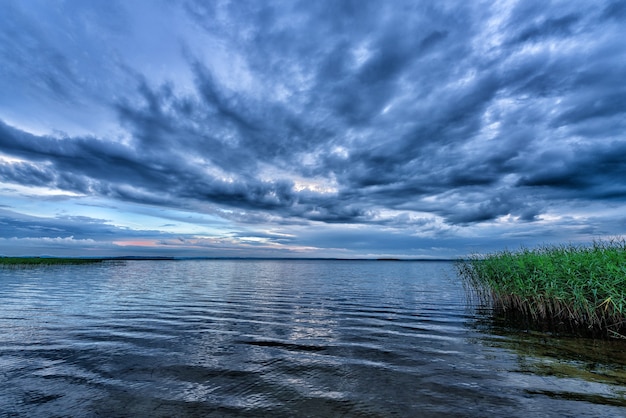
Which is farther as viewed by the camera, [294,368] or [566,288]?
[566,288]

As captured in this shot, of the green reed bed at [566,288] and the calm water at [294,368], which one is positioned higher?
the green reed bed at [566,288]

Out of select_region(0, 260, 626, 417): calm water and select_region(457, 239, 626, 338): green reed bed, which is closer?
select_region(0, 260, 626, 417): calm water

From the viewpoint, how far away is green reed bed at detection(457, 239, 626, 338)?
16.1m

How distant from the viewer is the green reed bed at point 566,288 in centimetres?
1614

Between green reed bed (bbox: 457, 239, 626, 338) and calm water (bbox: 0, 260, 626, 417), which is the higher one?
green reed bed (bbox: 457, 239, 626, 338)

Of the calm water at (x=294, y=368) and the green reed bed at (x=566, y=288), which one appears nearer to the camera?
the calm water at (x=294, y=368)

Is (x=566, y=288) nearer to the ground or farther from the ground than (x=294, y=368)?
farther from the ground

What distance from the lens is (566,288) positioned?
18.4m

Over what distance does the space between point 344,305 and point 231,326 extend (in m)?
12.2

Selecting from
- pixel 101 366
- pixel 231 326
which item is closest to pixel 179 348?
pixel 101 366

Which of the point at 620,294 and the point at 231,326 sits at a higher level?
the point at 620,294

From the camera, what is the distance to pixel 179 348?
527 inches

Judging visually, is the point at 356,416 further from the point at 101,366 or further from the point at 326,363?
the point at 101,366

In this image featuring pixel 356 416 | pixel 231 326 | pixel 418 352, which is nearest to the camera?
pixel 356 416
